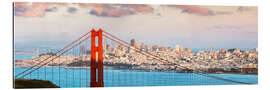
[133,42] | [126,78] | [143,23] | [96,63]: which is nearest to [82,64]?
[96,63]

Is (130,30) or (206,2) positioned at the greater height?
(206,2)

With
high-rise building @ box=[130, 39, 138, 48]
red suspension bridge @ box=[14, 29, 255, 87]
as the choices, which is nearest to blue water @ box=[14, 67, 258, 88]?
red suspension bridge @ box=[14, 29, 255, 87]

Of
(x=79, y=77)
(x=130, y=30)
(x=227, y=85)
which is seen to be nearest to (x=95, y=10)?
(x=130, y=30)

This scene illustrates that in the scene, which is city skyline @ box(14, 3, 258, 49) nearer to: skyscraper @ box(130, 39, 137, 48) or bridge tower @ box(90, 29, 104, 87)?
skyscraper @ box(130, 39, 137, 48)

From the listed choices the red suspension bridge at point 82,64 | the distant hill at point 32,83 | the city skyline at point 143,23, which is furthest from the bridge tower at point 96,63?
the distant hill at point 32,83

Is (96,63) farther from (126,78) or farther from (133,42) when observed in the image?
(133,42)

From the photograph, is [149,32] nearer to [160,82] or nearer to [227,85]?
[160,82]

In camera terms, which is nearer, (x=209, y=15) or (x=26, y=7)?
(x=26, y=7)
